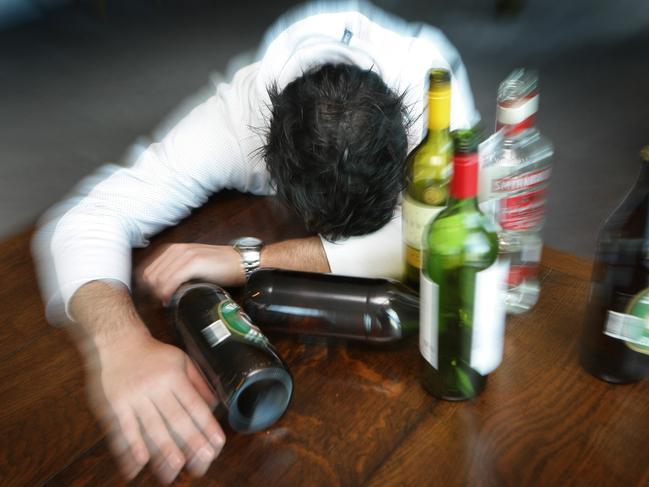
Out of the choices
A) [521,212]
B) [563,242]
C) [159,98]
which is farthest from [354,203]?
[159,98]

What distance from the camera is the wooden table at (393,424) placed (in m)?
0.71

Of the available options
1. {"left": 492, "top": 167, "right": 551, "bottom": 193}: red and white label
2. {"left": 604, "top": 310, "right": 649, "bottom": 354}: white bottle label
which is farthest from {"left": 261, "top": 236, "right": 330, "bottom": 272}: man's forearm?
{"left": 604, "top": 310, "right": 649, "bottom": 354}: white bottle label

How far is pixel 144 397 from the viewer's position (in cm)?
82

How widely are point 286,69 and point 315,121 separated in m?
0.25

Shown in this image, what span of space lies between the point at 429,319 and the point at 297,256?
380mm

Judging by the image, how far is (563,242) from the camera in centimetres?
190

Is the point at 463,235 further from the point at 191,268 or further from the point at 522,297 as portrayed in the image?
the point at 191,268

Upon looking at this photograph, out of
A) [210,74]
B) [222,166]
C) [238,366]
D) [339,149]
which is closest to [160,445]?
[238,366]

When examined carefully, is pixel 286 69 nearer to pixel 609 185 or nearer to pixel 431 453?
pixel 431 453

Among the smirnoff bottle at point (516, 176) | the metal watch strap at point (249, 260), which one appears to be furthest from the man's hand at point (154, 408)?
the smirnoff bottle at point (516, 176)

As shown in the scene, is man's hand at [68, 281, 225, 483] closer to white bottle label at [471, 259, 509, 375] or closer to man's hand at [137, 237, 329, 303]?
man's hand at [137, 237, 329, 303]

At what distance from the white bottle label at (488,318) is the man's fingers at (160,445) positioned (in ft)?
1.23

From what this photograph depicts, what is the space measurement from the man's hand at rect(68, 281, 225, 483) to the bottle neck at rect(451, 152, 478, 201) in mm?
404

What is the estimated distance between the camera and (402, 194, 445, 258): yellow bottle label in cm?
83
